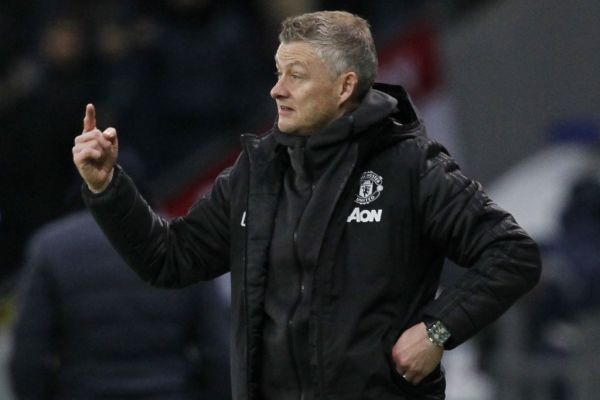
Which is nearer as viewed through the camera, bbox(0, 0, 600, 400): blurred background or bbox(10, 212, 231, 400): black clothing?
bbox(10, 212, 231, 400): black clothing

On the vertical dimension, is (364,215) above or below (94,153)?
below

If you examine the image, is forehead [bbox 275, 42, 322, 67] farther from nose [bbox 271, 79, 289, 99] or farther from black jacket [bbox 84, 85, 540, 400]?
black jacket [bbox 84, 85, 540, 400]

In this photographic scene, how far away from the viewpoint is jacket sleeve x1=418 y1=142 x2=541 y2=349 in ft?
14.3

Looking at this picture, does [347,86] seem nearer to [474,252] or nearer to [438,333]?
[474,252]

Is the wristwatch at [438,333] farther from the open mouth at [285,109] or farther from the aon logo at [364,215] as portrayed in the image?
the open mouth at [285,109]

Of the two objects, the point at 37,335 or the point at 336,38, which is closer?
the point at 336,38

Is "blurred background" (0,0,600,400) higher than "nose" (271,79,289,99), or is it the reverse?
"nose" (271,79,289,99)

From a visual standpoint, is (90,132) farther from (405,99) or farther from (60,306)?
(60,306)

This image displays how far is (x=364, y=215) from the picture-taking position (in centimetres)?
444

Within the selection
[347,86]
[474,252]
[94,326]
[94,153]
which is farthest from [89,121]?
[94,326]

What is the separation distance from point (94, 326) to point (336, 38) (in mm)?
1963

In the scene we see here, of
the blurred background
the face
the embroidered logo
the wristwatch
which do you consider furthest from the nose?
the blurred background

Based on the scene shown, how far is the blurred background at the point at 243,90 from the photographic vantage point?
10320mm

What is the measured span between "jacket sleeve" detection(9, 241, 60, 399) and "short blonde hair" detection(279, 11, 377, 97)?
1909 millimetres
